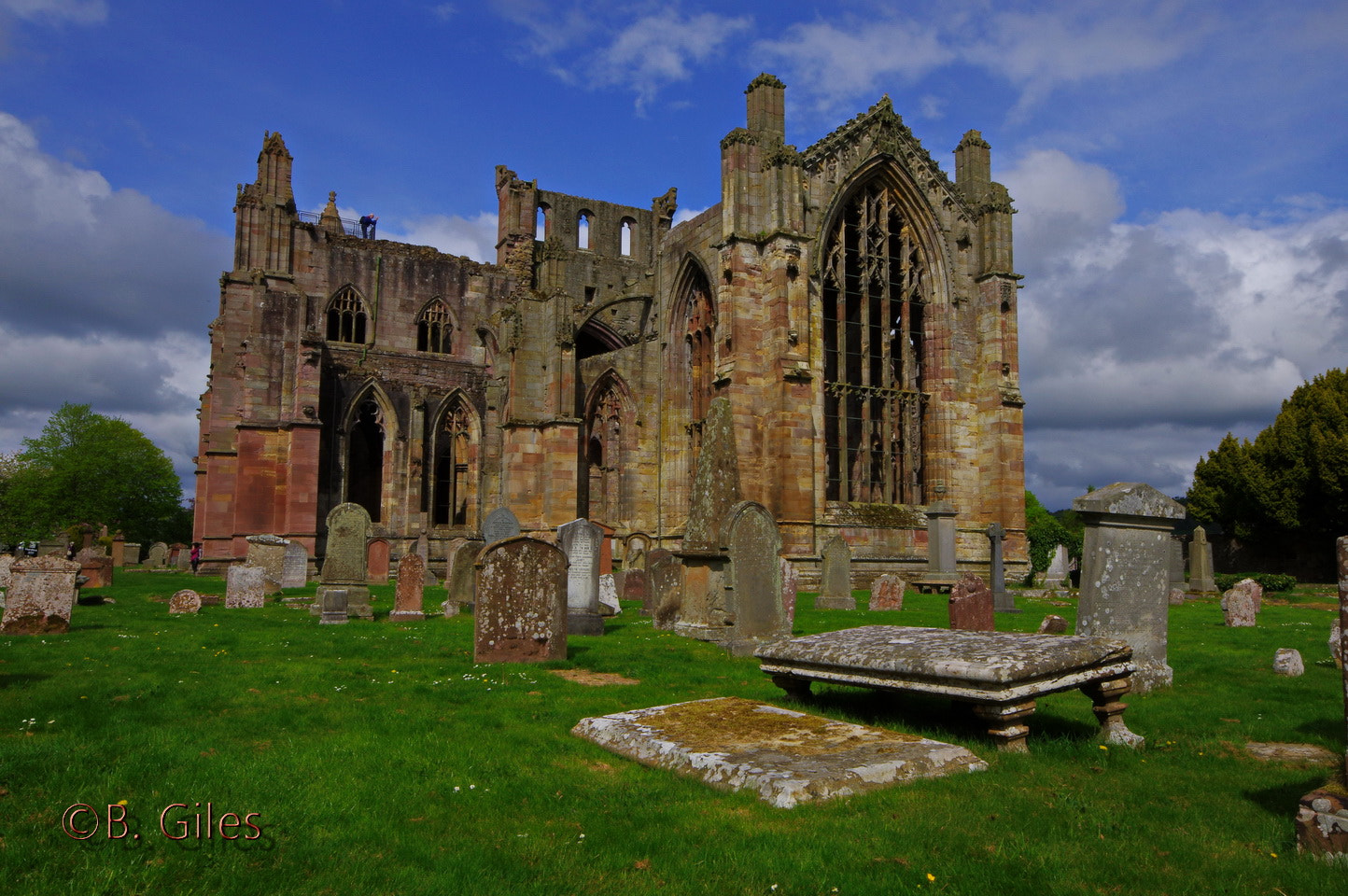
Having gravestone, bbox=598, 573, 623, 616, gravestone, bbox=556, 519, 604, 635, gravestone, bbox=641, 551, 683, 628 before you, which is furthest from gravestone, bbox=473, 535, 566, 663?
gravestone, bbox=598, 573, 623, 616

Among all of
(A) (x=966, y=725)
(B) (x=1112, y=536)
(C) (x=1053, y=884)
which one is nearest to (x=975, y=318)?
(B) (x=1112, y=536)

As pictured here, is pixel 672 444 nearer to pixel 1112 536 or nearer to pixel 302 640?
pixel 302 640

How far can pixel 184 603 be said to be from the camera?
1460 centimetres

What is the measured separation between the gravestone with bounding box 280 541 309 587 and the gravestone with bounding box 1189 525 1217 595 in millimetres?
21688

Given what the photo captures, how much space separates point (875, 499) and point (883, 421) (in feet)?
7.37

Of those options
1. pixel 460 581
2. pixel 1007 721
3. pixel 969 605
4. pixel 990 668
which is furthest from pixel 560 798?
pixel 460 581

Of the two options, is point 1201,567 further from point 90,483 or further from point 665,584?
point 90,483

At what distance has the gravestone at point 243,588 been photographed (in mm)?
16234

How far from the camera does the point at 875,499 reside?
26000mm

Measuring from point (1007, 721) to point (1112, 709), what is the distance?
0.97 metres

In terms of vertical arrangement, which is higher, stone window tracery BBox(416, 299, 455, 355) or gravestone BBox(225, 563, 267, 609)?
stone window tracery BBox(416, 299, 455, 355)

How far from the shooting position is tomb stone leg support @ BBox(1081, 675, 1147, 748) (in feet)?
18.4

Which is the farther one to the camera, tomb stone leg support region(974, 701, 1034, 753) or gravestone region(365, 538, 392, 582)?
gravestone region(365, 538, 392, 582)

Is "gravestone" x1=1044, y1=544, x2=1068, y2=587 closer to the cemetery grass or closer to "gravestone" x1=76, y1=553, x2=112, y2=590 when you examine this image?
the cemetery grass
